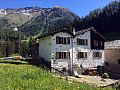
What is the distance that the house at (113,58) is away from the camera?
2446 inches

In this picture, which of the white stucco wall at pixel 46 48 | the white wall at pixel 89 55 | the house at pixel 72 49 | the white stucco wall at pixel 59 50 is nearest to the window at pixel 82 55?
the house at pixel 72 49

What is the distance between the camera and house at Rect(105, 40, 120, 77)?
204ft

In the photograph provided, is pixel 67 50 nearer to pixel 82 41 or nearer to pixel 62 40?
pixel 62 40

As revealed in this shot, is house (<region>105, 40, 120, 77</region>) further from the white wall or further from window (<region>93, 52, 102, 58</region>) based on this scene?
window (<region>93, 52, 102, 58</region>)

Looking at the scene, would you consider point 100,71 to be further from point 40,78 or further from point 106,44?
point 40,78

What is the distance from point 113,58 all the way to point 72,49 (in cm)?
1186

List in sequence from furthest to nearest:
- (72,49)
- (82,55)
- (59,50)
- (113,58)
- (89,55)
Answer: (113,58) → (89,55) → (82,55) → (72,49) → (59,50)

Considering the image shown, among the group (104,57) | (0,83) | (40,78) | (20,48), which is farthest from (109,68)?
(20,48)

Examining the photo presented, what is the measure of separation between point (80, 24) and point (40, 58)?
129m

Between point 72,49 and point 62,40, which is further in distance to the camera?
point 72,49

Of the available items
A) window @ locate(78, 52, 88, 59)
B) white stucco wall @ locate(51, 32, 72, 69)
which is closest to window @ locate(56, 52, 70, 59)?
white stucco wall @ locate(51, 32, 72, 69)

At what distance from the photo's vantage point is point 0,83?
16.4 metres

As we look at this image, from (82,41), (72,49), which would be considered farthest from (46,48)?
(82,41)

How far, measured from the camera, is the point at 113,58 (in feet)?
209
